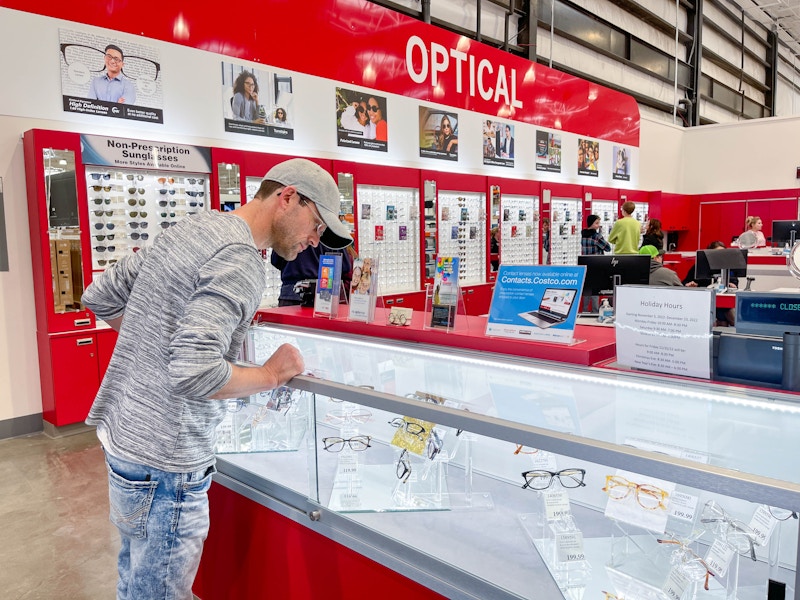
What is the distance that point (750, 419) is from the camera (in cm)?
148

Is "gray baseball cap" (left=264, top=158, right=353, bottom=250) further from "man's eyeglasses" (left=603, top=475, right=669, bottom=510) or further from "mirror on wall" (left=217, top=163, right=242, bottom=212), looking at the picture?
"mirror on wall" (left=217, top=163, right=242, bottom=212)

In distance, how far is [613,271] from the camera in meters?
4.30

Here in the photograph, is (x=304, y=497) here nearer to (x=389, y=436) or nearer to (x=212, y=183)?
(x=389, y=436)

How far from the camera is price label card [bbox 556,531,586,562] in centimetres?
161

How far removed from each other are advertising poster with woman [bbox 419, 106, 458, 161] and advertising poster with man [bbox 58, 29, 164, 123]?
11.6 feet

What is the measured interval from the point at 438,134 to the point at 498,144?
1396 millimetres

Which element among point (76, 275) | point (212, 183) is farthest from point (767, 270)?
point (76, 275)

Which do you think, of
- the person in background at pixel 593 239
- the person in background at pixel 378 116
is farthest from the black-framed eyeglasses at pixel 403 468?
the person in background at pixel 593 239

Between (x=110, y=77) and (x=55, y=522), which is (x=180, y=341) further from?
(x=110, y=77)

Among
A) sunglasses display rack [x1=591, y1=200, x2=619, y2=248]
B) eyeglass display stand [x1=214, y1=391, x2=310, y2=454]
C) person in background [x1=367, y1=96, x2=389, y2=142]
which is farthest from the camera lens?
sunglasses display rack [x1=591, y1=200, x2=619, y2=248]

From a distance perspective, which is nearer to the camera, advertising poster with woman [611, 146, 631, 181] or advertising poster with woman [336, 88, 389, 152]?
advertising poster with woman [336, 88, 389, 152]

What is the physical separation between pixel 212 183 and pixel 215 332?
4712 millimetres

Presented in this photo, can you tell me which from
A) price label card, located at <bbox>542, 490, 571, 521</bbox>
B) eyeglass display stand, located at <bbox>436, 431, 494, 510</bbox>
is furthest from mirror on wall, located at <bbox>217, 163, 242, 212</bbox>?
price label card, located at <bbox>542, 490, 571, 521</bbox>

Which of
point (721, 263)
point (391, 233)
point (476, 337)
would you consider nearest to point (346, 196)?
point (391, 233)
